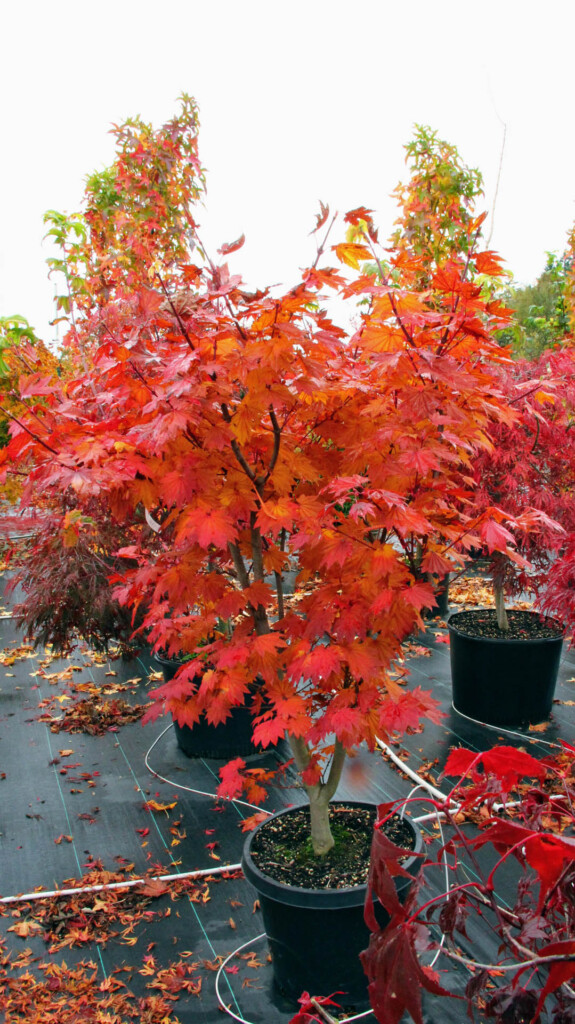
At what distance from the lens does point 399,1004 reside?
0.65 meters

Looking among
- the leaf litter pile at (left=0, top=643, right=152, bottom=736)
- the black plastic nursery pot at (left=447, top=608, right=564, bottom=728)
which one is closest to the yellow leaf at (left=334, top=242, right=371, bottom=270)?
the black plastic nursery pot at (left=447, top=608, right=564, bottom=728)

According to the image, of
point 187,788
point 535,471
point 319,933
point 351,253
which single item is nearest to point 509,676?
point 535,471

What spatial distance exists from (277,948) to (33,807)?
1.59m

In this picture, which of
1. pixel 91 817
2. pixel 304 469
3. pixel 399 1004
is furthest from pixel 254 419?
pixel 91 817

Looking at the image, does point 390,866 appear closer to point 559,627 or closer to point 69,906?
point 69,906

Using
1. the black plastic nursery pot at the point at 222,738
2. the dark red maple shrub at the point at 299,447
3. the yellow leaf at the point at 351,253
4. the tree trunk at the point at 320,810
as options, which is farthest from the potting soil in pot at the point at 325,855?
the yellow leaf at the point at 351,253

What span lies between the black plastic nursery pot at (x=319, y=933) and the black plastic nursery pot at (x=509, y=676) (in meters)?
1.86

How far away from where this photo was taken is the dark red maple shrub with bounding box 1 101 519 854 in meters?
1.51

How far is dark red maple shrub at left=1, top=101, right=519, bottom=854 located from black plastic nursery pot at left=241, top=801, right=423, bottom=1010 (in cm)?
27

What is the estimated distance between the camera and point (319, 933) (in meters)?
1.86

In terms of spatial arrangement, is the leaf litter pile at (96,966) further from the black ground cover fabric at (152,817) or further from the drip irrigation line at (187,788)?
the drip irrigation line at (187,788)

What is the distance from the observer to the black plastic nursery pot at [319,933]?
181 centimetres

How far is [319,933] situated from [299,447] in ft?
4.21

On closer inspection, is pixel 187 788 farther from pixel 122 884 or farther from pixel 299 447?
pixel 299 447
